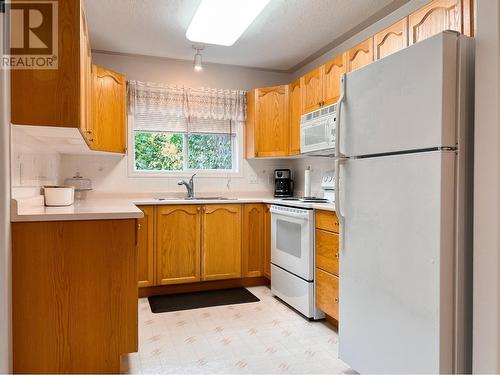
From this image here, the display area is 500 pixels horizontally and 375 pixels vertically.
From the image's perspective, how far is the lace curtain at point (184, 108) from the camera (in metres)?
3.75

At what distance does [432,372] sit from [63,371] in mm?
1756

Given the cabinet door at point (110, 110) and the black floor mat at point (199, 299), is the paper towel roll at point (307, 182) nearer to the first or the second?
the black floor mat at point (199, 299)

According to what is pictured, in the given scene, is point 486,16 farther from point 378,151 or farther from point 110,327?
point 110,327

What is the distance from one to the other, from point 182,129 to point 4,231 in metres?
2.63

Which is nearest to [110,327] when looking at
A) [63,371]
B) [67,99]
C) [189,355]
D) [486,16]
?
[63,371]

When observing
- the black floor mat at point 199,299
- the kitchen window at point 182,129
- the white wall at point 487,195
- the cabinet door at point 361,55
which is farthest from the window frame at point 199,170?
the white wall at point 487,195

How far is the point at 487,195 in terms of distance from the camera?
1.45 m

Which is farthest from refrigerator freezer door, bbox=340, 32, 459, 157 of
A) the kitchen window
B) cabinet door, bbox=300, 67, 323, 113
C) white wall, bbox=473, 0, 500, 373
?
the kitchen window

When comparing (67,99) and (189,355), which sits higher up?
(67,99)

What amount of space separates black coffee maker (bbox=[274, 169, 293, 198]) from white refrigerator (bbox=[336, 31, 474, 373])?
2244mm

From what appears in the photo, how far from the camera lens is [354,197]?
1920 mm

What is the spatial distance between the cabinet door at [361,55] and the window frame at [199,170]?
5.55ft

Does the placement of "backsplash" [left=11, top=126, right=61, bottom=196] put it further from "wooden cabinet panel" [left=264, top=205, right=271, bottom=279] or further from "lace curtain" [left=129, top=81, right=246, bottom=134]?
"wooden cabinet panel" [left=264, top=205, right=271, bottom=279]

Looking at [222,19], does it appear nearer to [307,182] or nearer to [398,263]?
[307,182]
